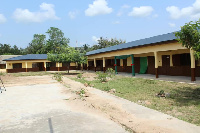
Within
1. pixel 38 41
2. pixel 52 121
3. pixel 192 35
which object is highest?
pixel 38 41

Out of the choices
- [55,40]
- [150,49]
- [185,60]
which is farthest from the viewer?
[55,40]

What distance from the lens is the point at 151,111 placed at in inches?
242

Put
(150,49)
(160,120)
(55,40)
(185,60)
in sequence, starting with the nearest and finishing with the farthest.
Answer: (160,120)
(185,60)
(150,49)
(55,40)

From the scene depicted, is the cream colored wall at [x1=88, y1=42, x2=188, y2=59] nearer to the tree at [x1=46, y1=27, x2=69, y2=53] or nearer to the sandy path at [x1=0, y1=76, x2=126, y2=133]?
the sandy path at [x1=0, y1=76, x2=126, y2=133]

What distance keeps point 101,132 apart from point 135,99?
3997 mm

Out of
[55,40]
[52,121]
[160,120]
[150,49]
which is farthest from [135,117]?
[55,40]

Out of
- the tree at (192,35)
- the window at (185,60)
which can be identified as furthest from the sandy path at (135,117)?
the window at (185,60)

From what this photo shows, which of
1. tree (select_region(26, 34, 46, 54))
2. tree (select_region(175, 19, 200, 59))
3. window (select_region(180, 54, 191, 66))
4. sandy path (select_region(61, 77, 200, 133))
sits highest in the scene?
tree (select_region(26, 34, 46, 54))

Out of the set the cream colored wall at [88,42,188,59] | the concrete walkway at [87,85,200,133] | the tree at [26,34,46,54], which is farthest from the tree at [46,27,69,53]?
the concrete walkway at [87,85,200,133]

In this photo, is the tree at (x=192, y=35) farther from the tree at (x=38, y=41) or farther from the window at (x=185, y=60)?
the tree at (x=38, y=41)

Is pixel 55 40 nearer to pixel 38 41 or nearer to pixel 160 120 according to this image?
pixel 38 41

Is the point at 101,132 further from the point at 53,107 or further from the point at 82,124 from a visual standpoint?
the point at 53,107

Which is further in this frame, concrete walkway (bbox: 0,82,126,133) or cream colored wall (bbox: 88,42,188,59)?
cream colored wall (bbox: 88,42,188,59)

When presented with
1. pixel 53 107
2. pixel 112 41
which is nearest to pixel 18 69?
pixel 112 41
